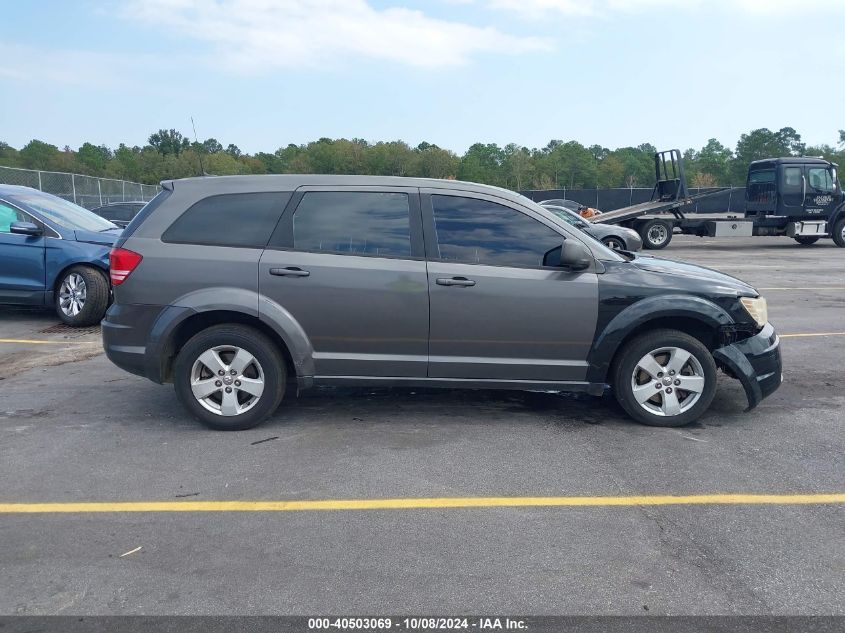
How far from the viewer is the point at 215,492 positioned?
4.09 m

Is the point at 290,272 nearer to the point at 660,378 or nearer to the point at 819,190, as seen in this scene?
the point at 660,378

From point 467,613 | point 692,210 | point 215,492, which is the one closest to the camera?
point 467,613

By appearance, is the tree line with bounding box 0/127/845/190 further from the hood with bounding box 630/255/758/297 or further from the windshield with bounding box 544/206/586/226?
the hood with bounding box 630/255/758/297

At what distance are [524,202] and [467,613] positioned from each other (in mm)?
3192

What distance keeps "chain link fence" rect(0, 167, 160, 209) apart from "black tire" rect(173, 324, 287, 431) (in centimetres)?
1344

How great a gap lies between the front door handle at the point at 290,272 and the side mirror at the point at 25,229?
17.9 ft

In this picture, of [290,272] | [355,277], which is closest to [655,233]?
[355,277]

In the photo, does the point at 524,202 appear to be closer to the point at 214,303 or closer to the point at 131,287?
the point at 214,303

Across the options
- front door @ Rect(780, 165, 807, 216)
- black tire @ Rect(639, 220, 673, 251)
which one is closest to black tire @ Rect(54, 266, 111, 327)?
black tire @ Rect(639, 220, 673, 251)

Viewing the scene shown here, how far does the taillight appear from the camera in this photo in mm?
5055

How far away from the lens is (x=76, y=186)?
77.8 feet

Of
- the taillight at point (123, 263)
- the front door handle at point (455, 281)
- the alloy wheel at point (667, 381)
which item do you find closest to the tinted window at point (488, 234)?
the front door handle at point (455, 281)

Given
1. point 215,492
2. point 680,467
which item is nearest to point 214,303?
point 215,492

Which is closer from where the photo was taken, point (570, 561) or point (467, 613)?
point (467, 613)
